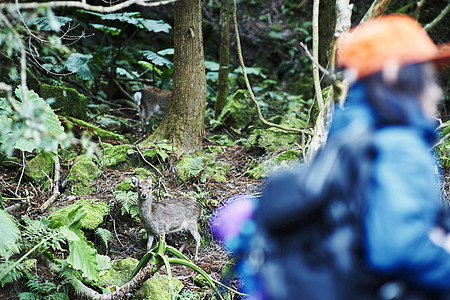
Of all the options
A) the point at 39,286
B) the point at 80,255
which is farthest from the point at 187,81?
the point at 39,286

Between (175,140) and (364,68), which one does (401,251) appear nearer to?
(364,68)

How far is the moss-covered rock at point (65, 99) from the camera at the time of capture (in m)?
7.88

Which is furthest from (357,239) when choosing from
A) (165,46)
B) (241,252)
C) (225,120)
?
(165,46)

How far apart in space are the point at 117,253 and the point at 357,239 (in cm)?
419

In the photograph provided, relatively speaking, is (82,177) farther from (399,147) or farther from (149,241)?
(399,147)

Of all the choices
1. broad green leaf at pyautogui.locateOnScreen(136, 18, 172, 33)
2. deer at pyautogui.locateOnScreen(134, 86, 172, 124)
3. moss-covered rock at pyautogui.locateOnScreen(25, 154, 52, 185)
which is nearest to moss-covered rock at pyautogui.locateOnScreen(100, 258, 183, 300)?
moss-covered rock at pyautogui.locateOnScreen(25, 154, 52, 185)

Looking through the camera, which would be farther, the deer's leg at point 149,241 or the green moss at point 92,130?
the green moss at point 92,130

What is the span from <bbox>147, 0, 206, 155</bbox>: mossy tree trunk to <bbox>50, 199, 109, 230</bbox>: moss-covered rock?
1836 mm

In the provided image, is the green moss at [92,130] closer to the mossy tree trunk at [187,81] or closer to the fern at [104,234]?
the mossy tree trunk at [187,81]

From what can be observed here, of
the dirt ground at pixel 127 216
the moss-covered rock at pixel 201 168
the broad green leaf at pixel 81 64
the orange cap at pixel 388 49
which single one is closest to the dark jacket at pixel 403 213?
the orange cap at pixel 388 49

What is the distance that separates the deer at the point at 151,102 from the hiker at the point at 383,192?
873 cm

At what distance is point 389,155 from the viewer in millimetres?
1382

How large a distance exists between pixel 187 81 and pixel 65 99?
8.14 ft

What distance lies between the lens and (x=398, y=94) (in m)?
1.49
